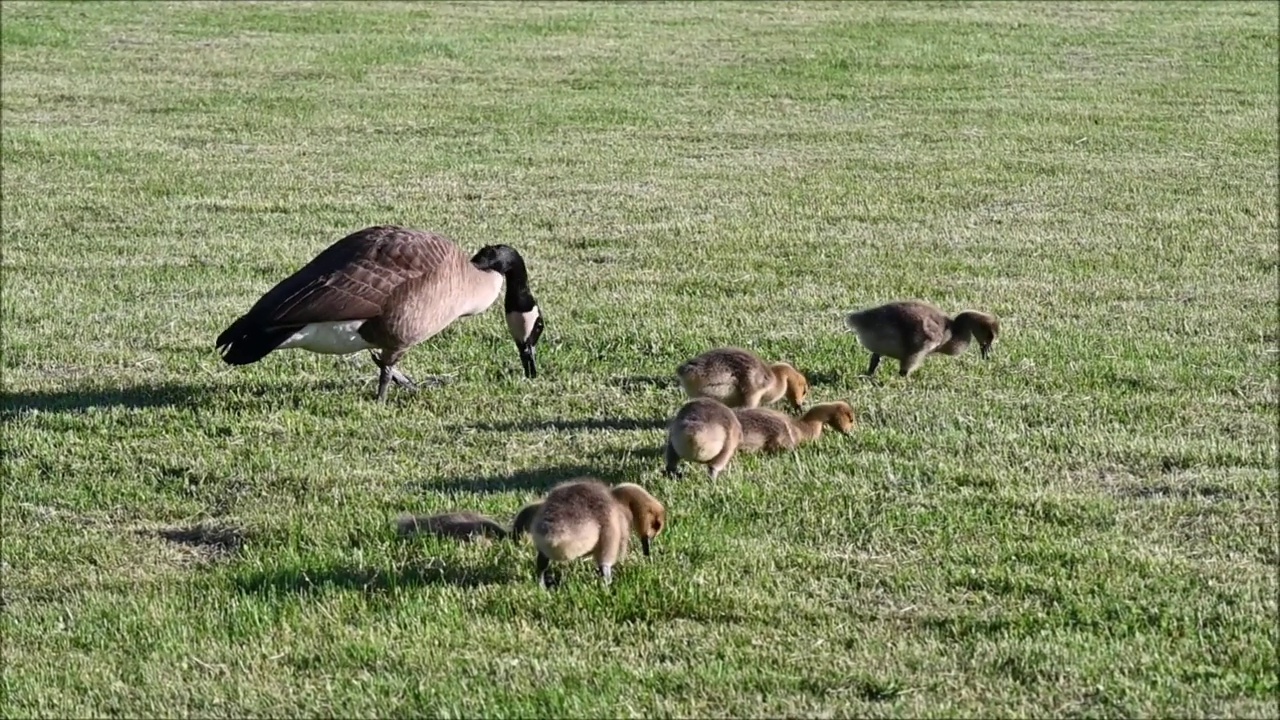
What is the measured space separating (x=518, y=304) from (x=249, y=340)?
60.2 inches

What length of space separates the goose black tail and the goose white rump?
0.19ft

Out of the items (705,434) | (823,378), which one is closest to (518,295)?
(823,378)

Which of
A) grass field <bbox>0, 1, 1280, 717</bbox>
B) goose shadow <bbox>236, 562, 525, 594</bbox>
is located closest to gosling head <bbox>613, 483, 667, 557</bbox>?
grass field <bbox>0, 1, 1280, 717</bbox>

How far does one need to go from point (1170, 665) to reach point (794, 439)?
2.61m

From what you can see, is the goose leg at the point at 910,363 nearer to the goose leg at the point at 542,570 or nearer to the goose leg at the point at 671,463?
the goose leg at the point at 671,463

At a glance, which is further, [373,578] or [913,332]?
[913,332]

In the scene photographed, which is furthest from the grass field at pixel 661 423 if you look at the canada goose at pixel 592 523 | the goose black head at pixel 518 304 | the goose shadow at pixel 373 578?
the goose black head at pixel 518 304

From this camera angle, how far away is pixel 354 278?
8484mm

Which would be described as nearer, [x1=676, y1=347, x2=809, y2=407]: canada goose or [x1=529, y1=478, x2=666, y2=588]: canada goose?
[x1=529, y1=478, x2=666, y2=588]: canada goose

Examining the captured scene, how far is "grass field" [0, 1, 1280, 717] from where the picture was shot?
206 inches

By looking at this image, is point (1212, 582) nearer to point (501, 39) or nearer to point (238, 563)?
point (238, 563)

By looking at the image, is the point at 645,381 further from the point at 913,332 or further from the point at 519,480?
the point at 519,480

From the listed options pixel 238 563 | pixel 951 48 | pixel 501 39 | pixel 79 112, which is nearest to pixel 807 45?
pixel 951 48

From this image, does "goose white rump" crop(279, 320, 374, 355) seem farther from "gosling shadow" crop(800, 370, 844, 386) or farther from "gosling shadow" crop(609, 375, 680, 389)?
"gosling shadow" crop(800, 370, 844, 386)
